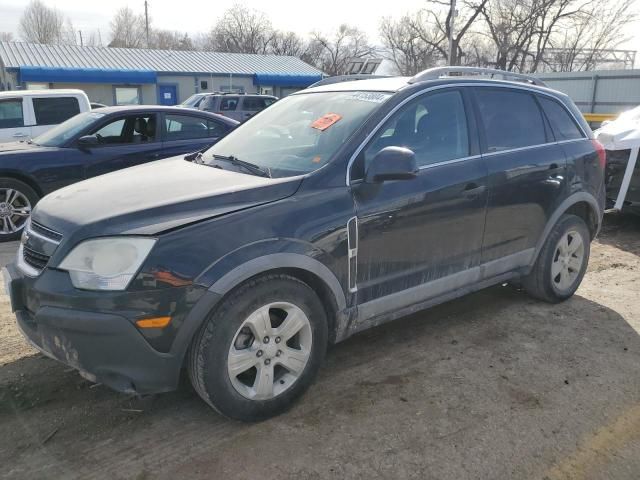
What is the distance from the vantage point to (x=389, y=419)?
9.76ft

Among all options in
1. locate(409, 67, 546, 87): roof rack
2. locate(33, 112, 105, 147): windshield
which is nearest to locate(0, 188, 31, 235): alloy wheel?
locate(33, 112, 105, 147): windshield

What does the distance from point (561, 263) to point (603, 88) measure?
16492 mm

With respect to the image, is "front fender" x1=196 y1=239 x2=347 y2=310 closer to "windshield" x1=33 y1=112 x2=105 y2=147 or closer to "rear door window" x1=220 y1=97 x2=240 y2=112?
"windshield" x1=33 y1=112 x2=105 y2=147

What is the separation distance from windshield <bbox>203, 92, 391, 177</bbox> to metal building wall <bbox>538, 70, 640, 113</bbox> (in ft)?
54.1

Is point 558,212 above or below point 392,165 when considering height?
below

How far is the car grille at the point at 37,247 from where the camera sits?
2.73 metres

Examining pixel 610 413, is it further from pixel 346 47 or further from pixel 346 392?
pixel 346 47

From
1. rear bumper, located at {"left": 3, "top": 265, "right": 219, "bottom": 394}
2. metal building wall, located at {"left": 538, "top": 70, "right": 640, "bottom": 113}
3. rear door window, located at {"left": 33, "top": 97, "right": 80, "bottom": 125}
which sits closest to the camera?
rear bumper, located at {"left": 3, "top": 265, "right": 219, "bottom": 394}

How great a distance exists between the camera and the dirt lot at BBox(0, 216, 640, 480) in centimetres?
261

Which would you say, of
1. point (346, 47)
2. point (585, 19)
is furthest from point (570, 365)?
point (346, 47)

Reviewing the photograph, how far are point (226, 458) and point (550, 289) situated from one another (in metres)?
3.09

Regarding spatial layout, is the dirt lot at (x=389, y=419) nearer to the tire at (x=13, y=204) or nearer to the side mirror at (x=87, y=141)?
the tire at (x=13, y=204)

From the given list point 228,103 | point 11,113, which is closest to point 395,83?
point 11,113

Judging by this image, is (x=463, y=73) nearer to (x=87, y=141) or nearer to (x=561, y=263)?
(x=561, y=263)
